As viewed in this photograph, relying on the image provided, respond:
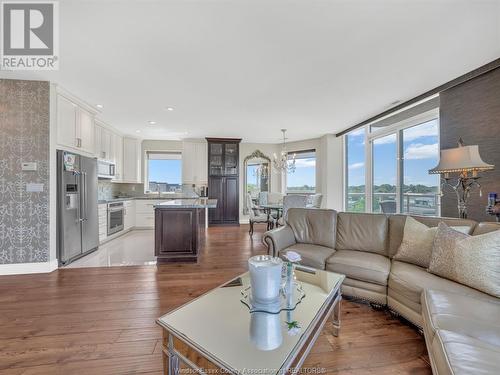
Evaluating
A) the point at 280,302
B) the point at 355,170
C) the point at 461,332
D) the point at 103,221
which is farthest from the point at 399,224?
the point at 103,221

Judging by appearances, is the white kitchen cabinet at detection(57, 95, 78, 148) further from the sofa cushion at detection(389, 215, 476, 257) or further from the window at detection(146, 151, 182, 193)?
the sofa cushion at detection(389, 215, 476, 257)

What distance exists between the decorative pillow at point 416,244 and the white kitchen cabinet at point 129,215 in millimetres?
5636

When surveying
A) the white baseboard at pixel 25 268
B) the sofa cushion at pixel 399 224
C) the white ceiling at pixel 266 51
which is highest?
the white ceiling at pixel 266 51

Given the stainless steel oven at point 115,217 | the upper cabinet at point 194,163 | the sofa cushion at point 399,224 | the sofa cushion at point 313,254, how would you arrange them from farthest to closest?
the upper cabinet at point 194,163 → the stainless steel oven at point 115,217 → the sofa cushion at point 313,254 → the sofa cushion at point 399,224

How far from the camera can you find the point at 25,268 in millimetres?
3082

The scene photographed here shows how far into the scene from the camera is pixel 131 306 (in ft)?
7.34

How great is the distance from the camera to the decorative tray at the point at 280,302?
4.51 ft

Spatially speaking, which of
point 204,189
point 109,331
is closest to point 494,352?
point 109,331

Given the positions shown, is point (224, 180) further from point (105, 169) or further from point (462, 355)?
point (462, 355)

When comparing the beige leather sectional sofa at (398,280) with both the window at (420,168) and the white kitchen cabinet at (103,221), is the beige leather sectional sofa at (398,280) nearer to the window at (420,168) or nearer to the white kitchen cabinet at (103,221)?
the window at (420,168)

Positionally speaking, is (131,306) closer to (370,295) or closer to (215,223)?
(370,295)

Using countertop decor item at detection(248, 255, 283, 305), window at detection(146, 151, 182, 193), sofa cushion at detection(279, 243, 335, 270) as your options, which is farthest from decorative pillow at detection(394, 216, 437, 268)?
window at detection(146, 151, 182, 193)

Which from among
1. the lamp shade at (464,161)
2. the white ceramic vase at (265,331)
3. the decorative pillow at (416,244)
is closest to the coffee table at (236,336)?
the white ceramic vase at (265,331)

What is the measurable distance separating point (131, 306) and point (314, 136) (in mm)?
5857
